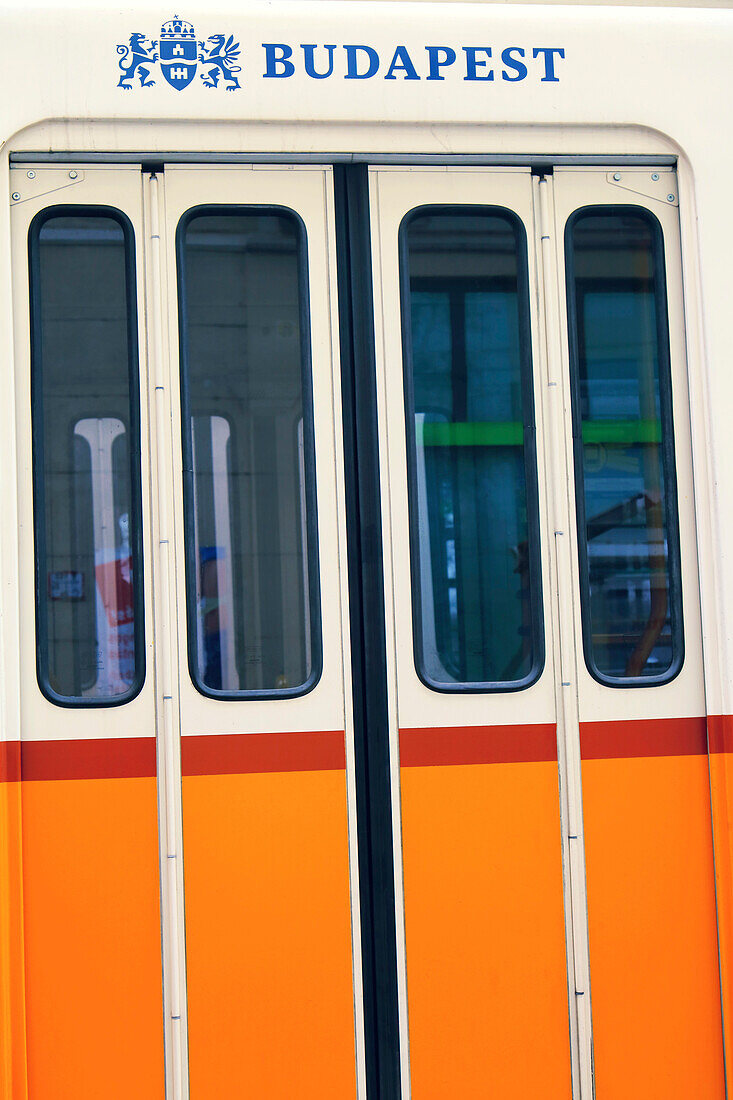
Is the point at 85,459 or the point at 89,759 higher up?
the point at 85,459

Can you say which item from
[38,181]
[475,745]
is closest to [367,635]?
[475,745]

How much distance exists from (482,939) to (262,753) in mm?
727

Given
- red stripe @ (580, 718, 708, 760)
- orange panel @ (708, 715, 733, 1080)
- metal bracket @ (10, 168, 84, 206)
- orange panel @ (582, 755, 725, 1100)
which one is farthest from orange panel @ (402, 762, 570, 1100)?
metal bracket @ (10, 168, 84, 206)

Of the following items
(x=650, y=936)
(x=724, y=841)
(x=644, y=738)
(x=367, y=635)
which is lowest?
(x=650, y=936)

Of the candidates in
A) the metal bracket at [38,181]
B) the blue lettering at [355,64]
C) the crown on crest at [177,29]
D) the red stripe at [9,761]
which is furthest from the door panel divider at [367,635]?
the red stripe at [9,761]

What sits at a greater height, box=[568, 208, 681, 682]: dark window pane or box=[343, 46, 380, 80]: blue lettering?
box=[343, 46, 380, 80]: blue lettering

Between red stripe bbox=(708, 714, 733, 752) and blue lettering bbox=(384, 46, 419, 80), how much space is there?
183 centimetres

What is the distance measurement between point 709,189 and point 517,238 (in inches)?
20.4

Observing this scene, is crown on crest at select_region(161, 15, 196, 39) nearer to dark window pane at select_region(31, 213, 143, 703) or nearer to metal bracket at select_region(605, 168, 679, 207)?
dark window pane at select_region(31, 213, 143, 703)

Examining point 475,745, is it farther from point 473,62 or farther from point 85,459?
point 473,62

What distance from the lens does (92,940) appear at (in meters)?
2.44

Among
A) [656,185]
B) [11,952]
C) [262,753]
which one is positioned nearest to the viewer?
[11,952]

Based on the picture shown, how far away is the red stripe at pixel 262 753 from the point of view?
97.7 inches

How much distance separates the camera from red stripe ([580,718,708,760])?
8.52 feet
